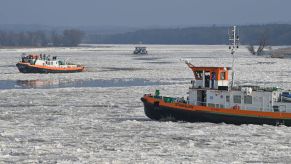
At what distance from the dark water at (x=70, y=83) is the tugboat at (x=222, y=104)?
19.7m

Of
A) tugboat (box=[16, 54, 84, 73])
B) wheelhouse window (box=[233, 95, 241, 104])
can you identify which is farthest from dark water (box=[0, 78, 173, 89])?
wheelhouse window (box=[233, 95, 241, 104])

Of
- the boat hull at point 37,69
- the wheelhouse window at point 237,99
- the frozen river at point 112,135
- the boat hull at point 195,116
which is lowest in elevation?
the frozen river at point 112,135

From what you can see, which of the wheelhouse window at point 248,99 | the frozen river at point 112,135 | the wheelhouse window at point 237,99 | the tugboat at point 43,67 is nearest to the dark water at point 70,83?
the frozen river at point 112,135

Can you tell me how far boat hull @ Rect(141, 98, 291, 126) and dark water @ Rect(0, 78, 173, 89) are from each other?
19.4 metres

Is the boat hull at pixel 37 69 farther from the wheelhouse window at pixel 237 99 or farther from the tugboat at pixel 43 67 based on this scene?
the wheelhouse window at pixel 237 99

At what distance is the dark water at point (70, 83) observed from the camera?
51.5 m

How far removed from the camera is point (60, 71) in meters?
72.4

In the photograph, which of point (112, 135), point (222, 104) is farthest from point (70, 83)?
point (112, 135)

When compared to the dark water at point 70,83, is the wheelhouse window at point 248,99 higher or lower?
higher

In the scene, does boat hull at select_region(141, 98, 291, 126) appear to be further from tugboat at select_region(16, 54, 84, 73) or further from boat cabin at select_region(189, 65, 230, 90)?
tugboat at select_region(16, 54, 84, 73)

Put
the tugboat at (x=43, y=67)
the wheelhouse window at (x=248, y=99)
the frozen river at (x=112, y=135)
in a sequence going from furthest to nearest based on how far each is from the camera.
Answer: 1. the tugboat at (x=43, y=67)
2. the wheelhouse window at (x=248, y=99)
3. the frozen river at (x=112, y=135)

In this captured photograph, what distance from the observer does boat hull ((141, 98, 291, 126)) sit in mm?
29484

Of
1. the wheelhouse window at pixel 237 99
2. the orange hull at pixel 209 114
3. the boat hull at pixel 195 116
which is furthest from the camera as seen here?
the wheelhouse window at pixel 237 99

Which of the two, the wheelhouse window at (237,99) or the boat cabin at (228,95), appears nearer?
the boat cabin at (228,95)
